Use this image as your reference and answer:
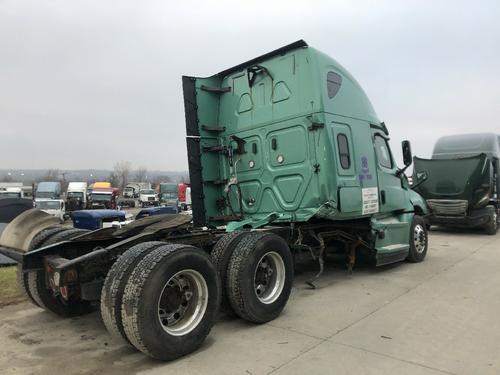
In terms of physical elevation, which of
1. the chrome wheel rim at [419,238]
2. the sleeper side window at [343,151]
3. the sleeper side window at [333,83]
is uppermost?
the sleeper side window at [333,83]

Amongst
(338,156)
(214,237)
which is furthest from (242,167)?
(214,237)

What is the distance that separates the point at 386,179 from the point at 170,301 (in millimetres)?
5013

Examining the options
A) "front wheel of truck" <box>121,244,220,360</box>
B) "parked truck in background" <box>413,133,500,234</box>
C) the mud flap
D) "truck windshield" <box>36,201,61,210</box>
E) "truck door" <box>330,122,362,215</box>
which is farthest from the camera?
"truck windshield" <box>36,201,61,210</box>

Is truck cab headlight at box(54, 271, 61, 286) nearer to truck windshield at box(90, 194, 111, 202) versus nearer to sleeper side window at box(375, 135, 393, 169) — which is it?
sleeper side window at box(375, 135, 393, 169)

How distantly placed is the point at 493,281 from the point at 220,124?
506 centimetres

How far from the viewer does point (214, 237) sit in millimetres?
5277

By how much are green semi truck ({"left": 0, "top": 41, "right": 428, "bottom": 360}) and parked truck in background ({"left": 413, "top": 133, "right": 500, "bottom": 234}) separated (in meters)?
5.79

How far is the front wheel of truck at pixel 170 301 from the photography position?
362cm

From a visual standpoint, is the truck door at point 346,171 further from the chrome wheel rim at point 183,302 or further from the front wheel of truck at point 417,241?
the chrome wheel rim at point 183,302

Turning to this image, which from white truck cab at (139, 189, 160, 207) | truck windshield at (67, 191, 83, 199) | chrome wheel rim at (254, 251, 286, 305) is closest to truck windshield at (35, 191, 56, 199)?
truck windshield at (67, 191, 83, 199)

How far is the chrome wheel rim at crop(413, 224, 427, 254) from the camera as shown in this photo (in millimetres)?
8508

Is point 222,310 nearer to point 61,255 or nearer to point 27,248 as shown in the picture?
point 61,255

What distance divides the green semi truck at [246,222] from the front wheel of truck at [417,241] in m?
0.03

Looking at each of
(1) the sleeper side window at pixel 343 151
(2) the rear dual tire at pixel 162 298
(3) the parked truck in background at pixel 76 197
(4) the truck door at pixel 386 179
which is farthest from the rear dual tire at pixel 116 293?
(3) the parked truck in background at pixel 76 197
